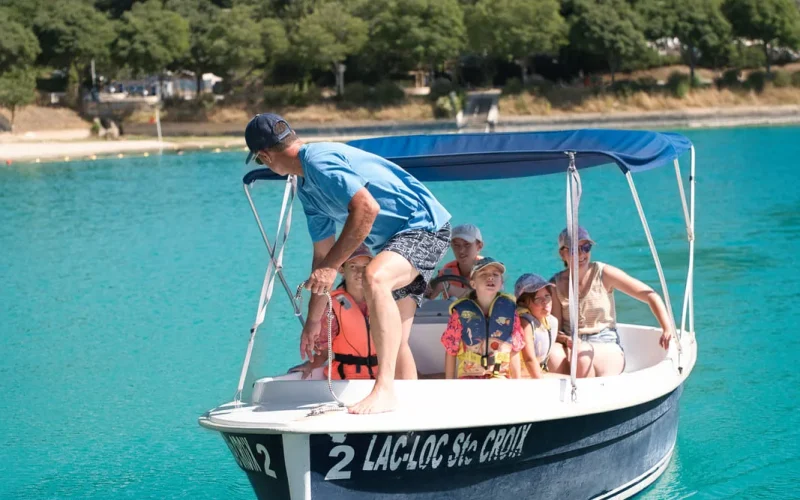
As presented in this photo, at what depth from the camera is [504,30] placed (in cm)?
5597

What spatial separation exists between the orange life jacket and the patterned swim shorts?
0.46m

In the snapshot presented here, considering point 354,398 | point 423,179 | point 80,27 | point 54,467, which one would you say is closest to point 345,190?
point 354,398

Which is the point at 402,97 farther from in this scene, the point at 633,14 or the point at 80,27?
the point at 80,27

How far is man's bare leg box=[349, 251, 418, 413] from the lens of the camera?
4828mm

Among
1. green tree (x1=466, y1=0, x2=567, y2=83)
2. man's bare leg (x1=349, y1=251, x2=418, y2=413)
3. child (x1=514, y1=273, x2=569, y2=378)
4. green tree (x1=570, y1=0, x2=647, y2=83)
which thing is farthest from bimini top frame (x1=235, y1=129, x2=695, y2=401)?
green tree (x1=570, y1=0, x2=647, y2=83)

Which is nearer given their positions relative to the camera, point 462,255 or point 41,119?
point 462,255

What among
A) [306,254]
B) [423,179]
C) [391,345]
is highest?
[423,179]

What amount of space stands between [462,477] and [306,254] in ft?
42.9

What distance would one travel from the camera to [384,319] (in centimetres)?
486

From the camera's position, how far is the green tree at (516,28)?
55344 millimetres

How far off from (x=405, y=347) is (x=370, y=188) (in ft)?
2.94

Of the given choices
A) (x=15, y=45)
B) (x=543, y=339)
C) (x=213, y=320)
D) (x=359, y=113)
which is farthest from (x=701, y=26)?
(x=543, y=339)

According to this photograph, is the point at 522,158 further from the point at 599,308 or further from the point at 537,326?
the point at 599,308

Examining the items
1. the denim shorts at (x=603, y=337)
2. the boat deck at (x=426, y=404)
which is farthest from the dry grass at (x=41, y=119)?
the boat deck at (x=426, y=404)
